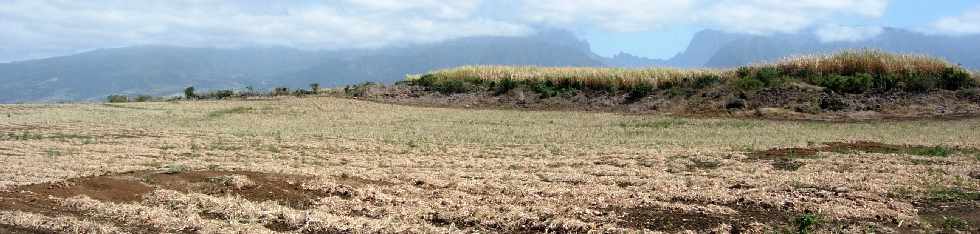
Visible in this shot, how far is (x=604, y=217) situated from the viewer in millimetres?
9578

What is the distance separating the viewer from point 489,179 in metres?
13.2

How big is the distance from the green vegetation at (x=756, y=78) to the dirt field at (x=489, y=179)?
772 centimetres

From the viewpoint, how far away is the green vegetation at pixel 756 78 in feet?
105

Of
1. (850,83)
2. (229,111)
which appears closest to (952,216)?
(850,83)

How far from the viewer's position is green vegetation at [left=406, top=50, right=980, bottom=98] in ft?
105

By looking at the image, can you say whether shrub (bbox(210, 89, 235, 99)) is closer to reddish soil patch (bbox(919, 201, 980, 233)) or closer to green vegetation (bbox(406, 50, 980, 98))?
green vegetation (bbox(406, 50, 980, 98))

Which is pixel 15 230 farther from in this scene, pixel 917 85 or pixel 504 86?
pixel 917 85

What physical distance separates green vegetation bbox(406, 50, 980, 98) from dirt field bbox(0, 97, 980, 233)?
304 inches

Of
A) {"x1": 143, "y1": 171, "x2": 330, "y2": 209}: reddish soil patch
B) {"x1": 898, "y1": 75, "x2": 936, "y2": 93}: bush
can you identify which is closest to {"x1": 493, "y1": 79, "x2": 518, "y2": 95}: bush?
{"x1": 898, "y1": 75, "x2": 936, "y2": 93}: bush

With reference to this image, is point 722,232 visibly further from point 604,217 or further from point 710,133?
point 710,133

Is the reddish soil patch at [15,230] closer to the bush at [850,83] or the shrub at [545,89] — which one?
the shrub at [545,89]

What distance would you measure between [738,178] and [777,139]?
8.74 metres

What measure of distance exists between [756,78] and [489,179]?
26.1 meters

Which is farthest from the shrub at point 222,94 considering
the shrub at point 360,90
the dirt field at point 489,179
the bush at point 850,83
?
the bush at point 850,83
